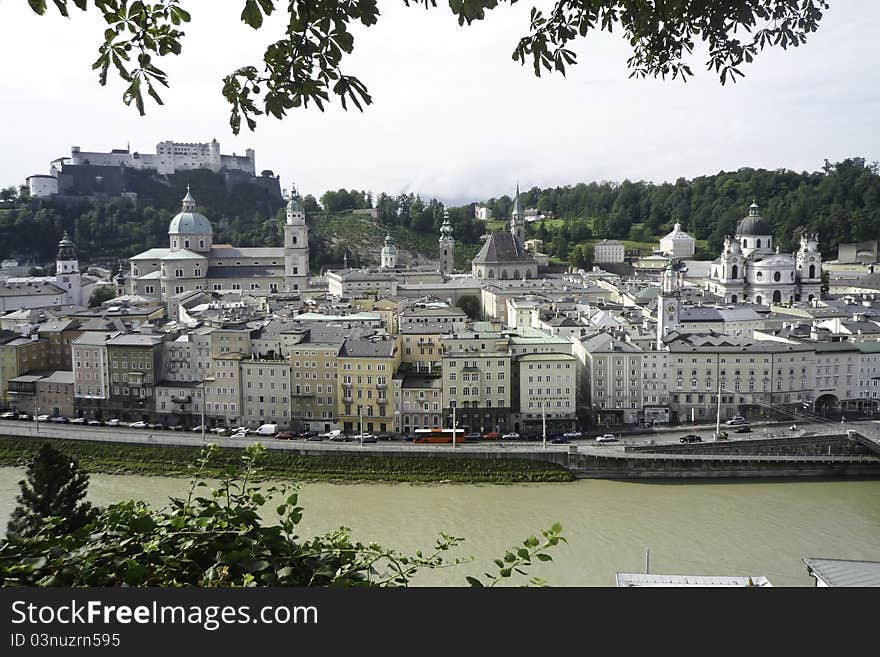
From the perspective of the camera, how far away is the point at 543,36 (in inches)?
74.7

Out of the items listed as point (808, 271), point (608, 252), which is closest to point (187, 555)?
point (808, 271)

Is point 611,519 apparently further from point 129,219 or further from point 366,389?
point 129,219

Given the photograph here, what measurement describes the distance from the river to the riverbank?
28 cm

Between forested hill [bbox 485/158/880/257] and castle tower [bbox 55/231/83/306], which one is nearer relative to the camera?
castle tower [bbox 55/231/83/306]

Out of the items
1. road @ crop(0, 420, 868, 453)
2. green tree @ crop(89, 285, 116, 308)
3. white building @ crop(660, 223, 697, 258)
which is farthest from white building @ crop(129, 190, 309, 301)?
white building @ crop(660, 223, 697, 258)

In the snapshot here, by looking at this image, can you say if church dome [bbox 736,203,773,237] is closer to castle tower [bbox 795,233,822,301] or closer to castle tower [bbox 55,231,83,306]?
castle tower [bbox 795,233,822,301]

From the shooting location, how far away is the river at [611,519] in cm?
852

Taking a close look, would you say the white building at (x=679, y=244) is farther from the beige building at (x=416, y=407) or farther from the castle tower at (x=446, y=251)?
the beige building at (x=416, y=407)

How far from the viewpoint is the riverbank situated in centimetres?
1274

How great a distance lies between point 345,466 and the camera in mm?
13164

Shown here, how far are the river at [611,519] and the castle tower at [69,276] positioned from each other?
56.4ft

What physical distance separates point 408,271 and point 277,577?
29689mm

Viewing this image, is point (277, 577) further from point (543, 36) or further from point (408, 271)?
point (408, 271)

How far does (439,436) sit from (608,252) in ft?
94.4
